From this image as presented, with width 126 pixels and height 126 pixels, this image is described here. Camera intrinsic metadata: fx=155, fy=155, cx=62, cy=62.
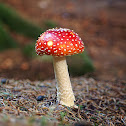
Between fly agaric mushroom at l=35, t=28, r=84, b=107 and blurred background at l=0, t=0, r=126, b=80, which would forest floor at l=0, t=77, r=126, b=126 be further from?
blurred background at l=0, t=0, r=126, b=80

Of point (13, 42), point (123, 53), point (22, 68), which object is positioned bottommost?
point (22, 68)

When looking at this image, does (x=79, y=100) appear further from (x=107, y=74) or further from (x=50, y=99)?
(x=107, y=74)

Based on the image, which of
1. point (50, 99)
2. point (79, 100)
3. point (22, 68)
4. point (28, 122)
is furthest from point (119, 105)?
point (22, 68)

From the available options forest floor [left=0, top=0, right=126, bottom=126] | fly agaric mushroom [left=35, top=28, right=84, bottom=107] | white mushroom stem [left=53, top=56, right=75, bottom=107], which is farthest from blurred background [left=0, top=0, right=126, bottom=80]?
fly agaric mushroom [left=35, top=28, right=84, bottom=107]

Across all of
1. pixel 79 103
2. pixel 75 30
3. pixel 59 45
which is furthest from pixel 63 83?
pixel 75 30

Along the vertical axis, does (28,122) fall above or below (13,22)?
below
